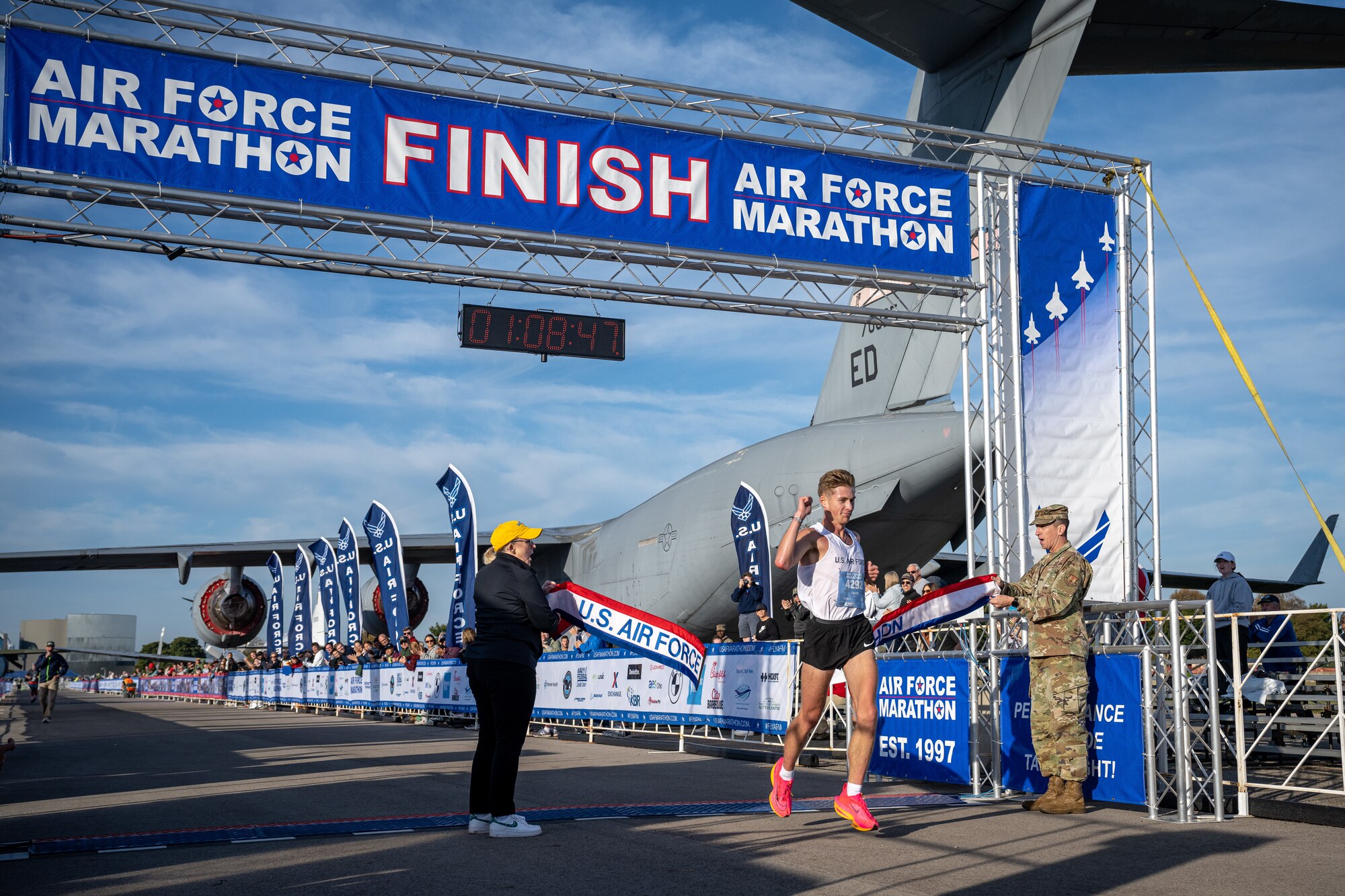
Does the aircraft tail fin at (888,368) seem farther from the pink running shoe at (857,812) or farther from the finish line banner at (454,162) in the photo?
the pink running shoe at (857,812)

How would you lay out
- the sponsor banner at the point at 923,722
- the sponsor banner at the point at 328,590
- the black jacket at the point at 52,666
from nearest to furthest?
1. the sponsor banner at the point at 923,722
2. the black jacket at the point at 52,666
3. the sponsor banner at the point at 328,590

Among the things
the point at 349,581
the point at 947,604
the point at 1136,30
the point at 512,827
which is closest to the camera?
the point at 512,827

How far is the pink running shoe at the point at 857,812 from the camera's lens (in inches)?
236

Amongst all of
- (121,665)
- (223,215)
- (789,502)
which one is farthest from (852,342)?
(121,665)

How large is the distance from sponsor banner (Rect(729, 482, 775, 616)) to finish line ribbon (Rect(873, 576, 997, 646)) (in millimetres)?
10474

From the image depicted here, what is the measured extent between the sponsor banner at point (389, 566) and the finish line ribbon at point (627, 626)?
15847mm

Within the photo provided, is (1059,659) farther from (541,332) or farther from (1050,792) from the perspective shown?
(541,332)

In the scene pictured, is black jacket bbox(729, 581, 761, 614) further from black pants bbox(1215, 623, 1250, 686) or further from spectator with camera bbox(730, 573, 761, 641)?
black pants bbox(1215, 623, 1250, 686)

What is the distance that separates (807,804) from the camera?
7.18 meters

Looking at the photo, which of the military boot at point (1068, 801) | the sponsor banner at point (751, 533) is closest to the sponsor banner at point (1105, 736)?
the military boot at point (1068, 801)

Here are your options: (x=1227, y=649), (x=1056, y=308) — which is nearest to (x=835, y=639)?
(x=1056, y=308)

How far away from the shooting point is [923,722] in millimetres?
8602

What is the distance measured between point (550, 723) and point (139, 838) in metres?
11.6

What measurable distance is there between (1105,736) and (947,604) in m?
1.28
